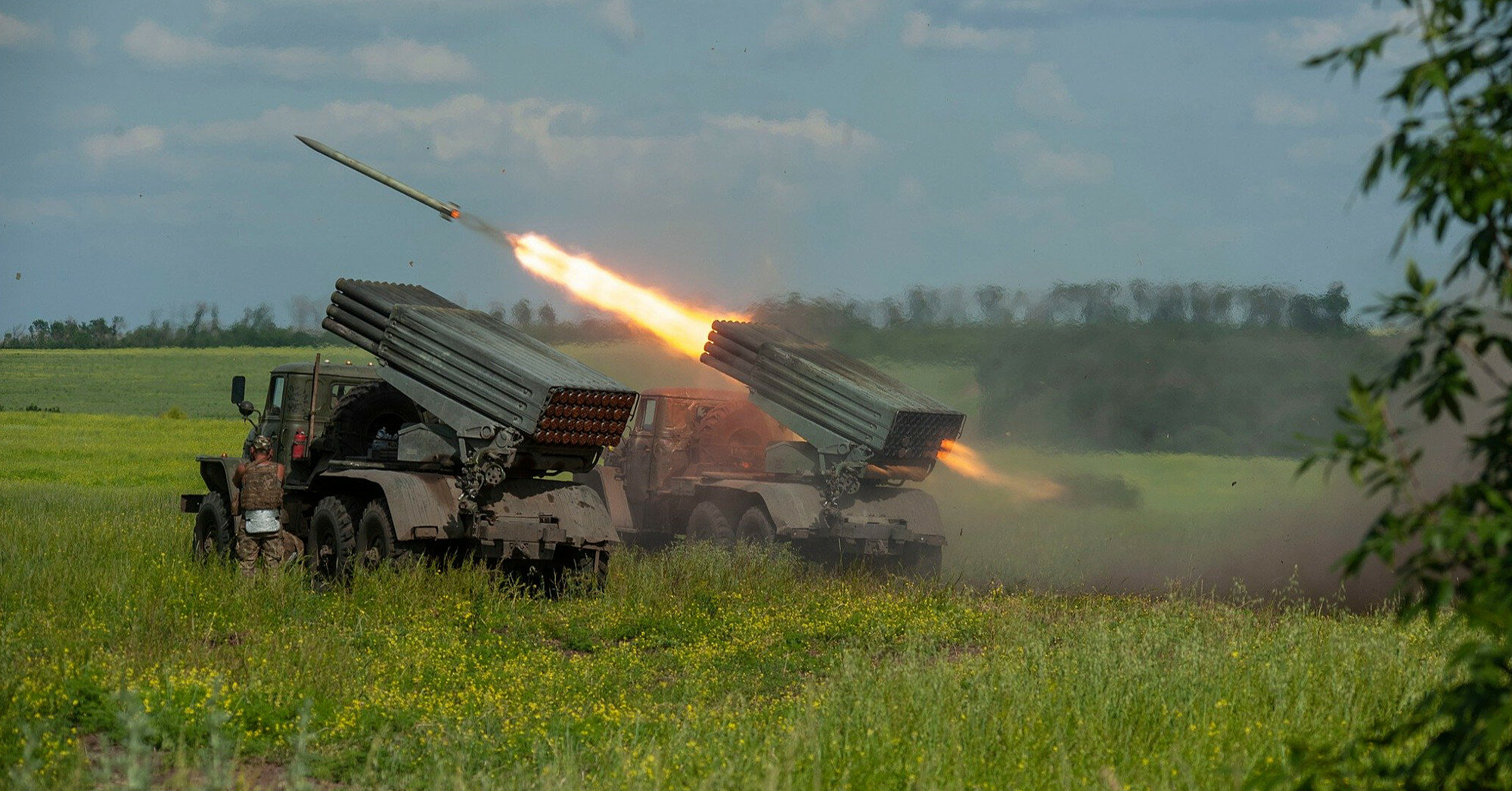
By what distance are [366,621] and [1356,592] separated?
11.7 m

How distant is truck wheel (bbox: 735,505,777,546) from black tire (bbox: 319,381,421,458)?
168 inches

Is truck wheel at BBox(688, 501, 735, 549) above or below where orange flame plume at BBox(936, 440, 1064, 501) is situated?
below

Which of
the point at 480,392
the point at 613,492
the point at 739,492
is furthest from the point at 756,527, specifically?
the point at 480,392

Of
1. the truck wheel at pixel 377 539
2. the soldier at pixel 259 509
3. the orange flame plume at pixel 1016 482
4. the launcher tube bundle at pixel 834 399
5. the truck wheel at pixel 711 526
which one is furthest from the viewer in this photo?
the orange flame plume at pixel 1016 482

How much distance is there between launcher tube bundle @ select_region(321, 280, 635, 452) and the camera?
46.1 ft

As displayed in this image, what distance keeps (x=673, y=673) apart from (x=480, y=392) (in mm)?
4302

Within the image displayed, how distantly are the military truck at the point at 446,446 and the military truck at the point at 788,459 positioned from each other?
2.70 meters

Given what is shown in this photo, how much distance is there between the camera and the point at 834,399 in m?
17.6

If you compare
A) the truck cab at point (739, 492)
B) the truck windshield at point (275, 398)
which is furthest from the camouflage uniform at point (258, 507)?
the truck cab at point (739, 492)

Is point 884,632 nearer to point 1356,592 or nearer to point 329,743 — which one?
point 329,743

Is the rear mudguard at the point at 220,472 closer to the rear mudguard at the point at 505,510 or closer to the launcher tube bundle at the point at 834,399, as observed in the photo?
the rear mudguard at the point at 505,510

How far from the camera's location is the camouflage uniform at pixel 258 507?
14305 millimetres

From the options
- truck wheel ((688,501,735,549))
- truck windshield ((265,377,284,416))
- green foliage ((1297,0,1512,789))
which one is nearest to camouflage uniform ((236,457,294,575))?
truck windshield ((265,377,284,416))

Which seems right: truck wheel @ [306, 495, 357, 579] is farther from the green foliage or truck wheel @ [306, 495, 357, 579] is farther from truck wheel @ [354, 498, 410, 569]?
the green foliage
